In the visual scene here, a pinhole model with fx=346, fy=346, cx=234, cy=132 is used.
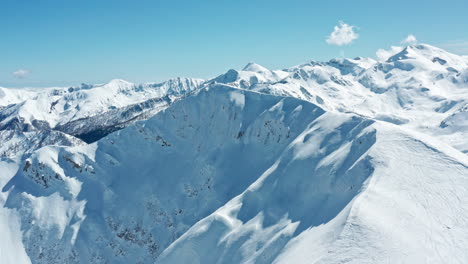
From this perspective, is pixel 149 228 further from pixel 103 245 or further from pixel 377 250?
Result: pixel 377 250

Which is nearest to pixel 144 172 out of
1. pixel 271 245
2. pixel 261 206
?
pixel 261 206

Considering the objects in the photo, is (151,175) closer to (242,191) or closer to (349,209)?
(242,191)

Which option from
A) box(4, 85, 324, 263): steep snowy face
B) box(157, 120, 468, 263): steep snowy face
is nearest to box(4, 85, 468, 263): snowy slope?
box(157, 120, 468, 263): steep snowy face

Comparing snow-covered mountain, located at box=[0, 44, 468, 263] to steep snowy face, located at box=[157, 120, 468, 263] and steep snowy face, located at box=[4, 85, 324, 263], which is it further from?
steep snowy face, located at box=[4, 85, 324, 263]

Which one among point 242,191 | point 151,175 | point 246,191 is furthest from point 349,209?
point 151,175

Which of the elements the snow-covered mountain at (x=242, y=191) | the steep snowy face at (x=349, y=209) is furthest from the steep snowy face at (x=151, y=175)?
the steep snowy face at (x=349, y=209)
